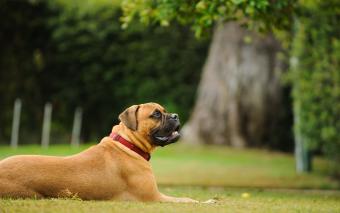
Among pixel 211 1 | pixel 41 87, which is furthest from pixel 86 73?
pixel 211 1

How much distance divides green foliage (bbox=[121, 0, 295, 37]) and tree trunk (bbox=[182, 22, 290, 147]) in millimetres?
11708

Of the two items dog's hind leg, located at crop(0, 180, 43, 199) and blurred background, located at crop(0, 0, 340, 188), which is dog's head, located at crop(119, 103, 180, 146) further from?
blurred background, located at crop(0, 0, 340, 188)

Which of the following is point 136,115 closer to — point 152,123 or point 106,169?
point 152,123

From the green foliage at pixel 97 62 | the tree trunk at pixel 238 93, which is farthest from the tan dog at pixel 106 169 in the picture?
the green foliage at pixel 97 62

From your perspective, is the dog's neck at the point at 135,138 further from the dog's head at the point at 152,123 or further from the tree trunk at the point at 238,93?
→ the tree trunk at the point at 238,93

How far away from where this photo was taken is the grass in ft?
26.2

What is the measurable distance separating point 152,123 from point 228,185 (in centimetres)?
772

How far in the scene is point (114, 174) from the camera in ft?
28.7

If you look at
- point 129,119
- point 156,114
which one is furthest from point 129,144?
point 156,114

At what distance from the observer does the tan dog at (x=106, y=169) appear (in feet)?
27.6

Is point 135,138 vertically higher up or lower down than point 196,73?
lower down

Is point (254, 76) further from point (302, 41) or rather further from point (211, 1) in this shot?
point (211, 1)

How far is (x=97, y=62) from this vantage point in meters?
36.4

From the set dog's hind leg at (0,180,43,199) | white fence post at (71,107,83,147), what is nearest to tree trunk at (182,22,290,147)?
white fence post at (71,107,83,147)
